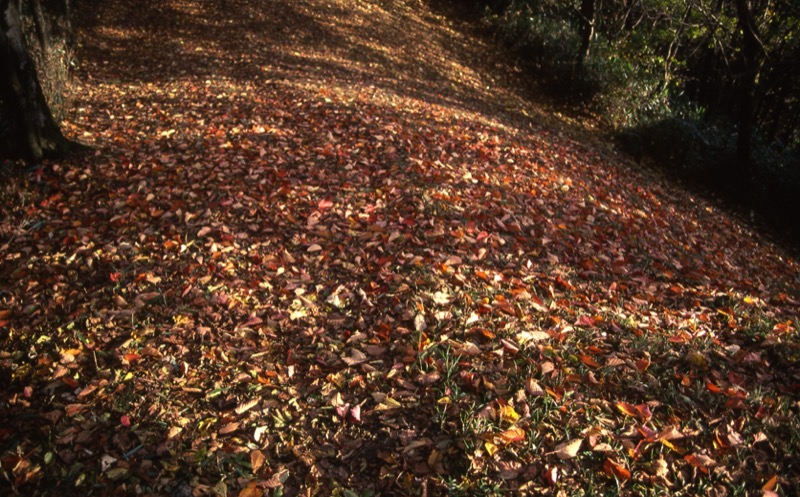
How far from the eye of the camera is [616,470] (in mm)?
2514

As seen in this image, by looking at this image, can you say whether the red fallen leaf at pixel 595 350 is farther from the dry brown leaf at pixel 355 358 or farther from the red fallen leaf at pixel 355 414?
the red fallen leaf at pixel 355 414

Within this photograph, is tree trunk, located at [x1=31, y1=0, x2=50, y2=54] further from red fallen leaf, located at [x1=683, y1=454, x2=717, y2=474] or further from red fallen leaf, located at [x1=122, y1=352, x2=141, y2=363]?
red fallen leaf, located at [x1=683, y1=454, x2=717, y2=474]

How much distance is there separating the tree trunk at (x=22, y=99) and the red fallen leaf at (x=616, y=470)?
5.75 metres

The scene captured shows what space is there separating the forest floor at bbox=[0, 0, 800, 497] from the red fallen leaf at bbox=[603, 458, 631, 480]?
0.01 metres

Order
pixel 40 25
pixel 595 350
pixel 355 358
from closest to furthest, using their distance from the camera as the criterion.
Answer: pixel 355 358 < pixel 595 350 < pixel 40 25

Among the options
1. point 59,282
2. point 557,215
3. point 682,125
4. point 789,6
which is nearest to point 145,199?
point 59,282

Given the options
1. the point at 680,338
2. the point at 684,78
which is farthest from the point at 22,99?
the point at 684,78

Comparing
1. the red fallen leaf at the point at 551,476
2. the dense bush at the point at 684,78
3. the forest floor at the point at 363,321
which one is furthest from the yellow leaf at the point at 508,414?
the dense bush at the point at 684,78

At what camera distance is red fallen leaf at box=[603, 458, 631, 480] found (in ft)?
8.18

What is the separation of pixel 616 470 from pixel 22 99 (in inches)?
239

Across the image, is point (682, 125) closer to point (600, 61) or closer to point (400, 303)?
Result: point (600, 61)

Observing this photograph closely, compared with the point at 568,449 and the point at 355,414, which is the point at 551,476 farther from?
the point at 355,414

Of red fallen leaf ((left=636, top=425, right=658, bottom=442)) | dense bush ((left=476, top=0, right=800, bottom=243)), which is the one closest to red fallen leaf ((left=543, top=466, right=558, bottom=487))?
red fallen leaf ((left=636, top=425, right=658, bottom=442))

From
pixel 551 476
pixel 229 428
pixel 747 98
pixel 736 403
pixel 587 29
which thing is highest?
pixel 587 29
